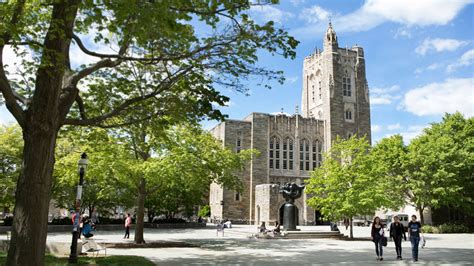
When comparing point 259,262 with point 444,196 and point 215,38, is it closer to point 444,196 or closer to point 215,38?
point 215,38

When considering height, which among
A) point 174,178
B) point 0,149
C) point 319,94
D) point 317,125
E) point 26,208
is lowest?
point 26,208

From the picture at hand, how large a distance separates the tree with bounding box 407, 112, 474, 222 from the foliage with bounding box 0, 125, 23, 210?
1149 inches

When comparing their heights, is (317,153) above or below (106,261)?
above

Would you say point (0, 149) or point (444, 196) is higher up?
point (0, 149)

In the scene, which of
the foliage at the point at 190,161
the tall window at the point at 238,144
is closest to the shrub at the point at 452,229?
the foliage at the point at 190,161

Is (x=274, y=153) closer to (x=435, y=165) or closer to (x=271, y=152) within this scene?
(x=271, y=152)

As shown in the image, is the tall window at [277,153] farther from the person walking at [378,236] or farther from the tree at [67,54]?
the tree at [67,54]

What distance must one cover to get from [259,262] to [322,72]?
47838mm

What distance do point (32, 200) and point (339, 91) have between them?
5191 centimetres

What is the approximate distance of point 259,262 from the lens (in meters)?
13.3

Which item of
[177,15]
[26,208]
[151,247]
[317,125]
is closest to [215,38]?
[177,15]

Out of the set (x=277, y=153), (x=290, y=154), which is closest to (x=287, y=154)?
(x=290, y=154)

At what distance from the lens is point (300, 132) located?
54.1 m

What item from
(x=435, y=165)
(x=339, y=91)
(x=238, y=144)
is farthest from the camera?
(x=339, y=91)
